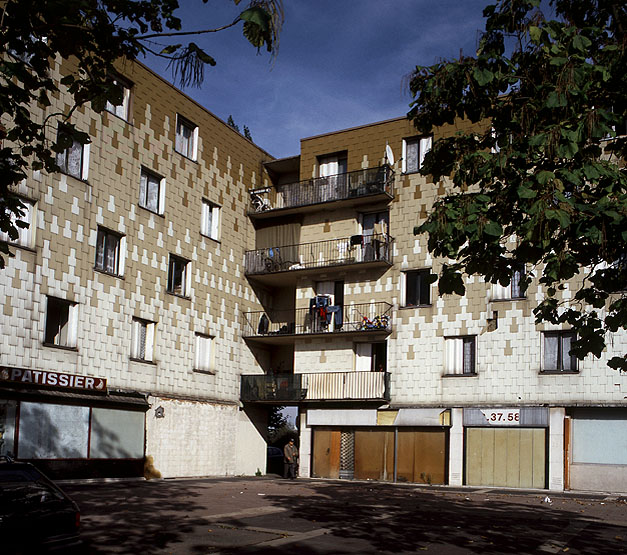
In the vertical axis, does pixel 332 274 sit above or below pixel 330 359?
above

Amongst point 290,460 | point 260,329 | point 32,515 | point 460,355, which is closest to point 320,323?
point 260,329

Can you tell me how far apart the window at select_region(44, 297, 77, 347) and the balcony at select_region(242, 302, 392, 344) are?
35.2ft

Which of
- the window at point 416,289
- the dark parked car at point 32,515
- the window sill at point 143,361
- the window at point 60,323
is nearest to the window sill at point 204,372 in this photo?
the window sill at point 143,361

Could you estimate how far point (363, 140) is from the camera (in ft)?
119

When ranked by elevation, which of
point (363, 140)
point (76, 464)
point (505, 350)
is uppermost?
point (363, 140)

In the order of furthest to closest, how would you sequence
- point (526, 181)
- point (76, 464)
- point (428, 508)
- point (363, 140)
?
point (363, 140) < point (76, 464) < point (428, 508) < point (526, 181)

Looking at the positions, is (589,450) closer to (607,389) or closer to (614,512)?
(607,389)

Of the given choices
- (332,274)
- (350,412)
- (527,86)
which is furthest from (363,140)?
(527,86)

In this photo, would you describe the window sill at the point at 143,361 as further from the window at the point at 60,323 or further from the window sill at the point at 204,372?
the window at the point at 60,323

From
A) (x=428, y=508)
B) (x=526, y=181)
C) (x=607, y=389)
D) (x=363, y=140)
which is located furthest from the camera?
(x=363, y=140)

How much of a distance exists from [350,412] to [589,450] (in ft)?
32.1

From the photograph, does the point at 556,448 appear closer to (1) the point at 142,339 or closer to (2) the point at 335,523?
(1) the point at 142,339

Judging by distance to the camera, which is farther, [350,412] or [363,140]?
[363,140]

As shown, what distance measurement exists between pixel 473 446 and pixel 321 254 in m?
10.9
